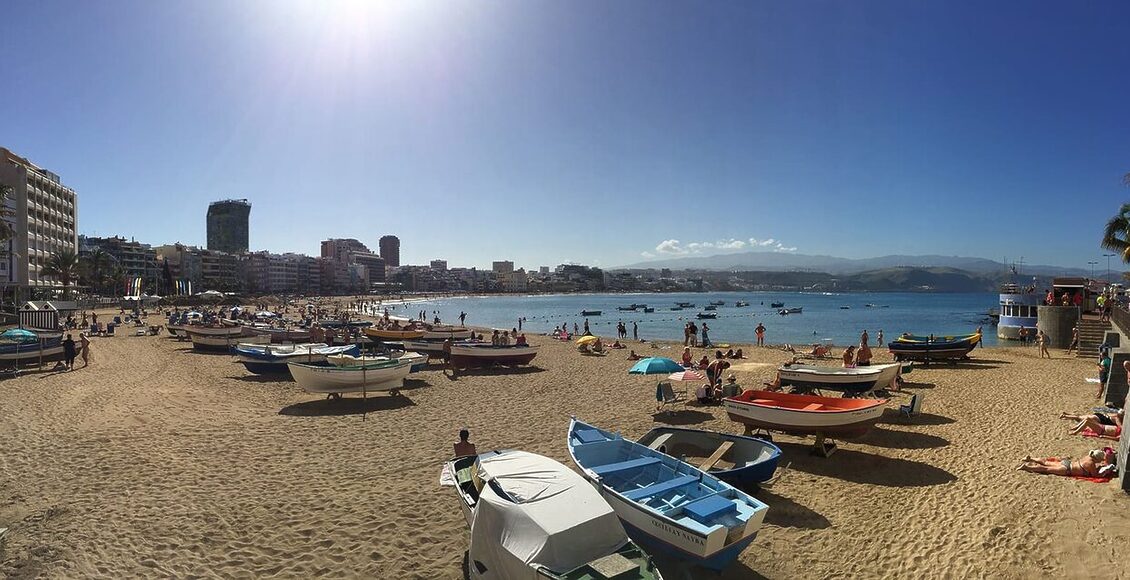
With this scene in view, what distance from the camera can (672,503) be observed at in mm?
6969

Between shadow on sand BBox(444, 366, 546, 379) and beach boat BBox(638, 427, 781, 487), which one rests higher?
beach boat BBox(638, 427, 781, 487)

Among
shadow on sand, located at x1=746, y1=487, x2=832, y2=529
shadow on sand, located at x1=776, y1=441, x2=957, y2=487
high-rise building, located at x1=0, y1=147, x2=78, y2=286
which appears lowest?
shadow on sand, located at x1=746, y1=487, x2=832, y2=529

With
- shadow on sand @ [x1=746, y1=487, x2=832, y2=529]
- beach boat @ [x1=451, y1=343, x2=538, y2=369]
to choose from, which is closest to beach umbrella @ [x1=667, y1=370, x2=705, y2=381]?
shadow on sand @ [x1=746, y1=487, x2=832, y2=529]

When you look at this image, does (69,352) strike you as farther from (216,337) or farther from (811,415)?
(811,415)

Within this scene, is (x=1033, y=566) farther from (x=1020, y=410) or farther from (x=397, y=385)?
(x=397, y=385)

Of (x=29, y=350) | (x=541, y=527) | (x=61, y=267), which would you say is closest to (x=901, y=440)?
(x=541, y=527)

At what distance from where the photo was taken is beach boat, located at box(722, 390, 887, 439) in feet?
35.6

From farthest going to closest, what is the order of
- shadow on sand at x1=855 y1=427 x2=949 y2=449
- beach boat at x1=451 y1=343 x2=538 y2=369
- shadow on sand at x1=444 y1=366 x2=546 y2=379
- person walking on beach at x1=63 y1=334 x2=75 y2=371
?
1. beach boat at x1=451 y1=343 x2=538 y2=369
2. shadow on sand at x1=444 y1=366 x2=546 y2=379
3. person walking on beach at x1=63 y1=334 x2=75 y2=371
4. shadow on sand at x1=855 y1=427 x2=949 y2=449

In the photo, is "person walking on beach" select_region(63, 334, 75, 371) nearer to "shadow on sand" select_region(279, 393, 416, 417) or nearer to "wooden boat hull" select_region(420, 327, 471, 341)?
"shadow on sand" select_region(279, 393, 416, 417)

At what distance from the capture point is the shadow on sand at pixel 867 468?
980 centimetres

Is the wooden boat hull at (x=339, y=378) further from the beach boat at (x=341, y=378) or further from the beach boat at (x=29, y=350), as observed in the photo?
the beach boat at (x=29, y=350)

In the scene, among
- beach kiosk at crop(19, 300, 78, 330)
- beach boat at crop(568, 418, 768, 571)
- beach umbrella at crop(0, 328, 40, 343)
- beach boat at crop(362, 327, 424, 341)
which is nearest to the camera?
beach boat at crop(568, 418, 768, 571)

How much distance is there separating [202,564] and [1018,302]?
50923 mm

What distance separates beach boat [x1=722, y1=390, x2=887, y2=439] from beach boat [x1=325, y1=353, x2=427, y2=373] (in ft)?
36.8
